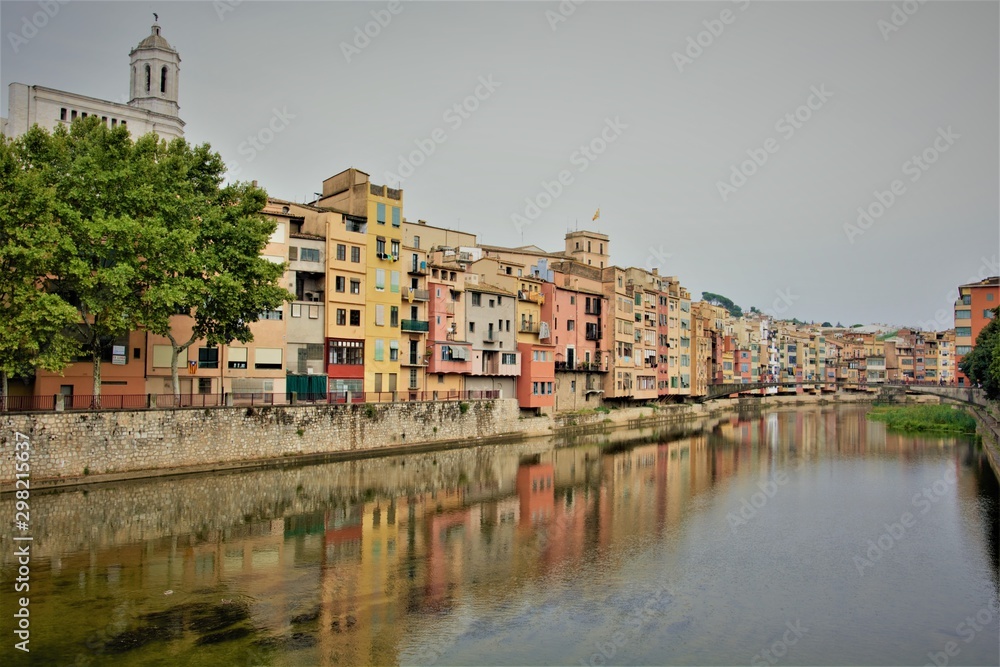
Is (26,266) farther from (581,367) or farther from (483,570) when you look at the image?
(581,367)

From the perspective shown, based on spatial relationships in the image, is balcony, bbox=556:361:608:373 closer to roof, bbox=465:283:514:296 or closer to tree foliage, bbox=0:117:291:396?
roof, bbox=465:283:514:296

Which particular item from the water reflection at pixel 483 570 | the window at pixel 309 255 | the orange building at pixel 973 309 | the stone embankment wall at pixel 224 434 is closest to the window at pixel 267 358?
the stone embankment wall at pixel 224 434

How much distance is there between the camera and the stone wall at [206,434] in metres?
30.6

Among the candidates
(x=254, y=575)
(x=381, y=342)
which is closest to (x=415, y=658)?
(x=254, y=575)

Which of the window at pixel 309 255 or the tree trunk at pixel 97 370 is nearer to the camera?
the tree trunk at pixel 97 370

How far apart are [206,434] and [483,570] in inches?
787

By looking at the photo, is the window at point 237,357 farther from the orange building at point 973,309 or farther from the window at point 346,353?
the orange building at point 973,309

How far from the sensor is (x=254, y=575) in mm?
20766

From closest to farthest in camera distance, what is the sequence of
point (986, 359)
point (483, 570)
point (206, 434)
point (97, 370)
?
point (483, 570), point (97, 370), point (206, 434), point (986, 359)

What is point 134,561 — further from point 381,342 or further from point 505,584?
point 381,342

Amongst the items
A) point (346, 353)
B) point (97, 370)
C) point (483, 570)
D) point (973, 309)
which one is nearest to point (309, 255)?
point (346, 353)

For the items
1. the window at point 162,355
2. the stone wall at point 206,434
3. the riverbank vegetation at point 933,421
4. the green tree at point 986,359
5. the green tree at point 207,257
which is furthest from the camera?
the riverbank vegetation at point 933,421

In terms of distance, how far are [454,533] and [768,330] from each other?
13654cm

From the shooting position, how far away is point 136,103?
69.7 meters
